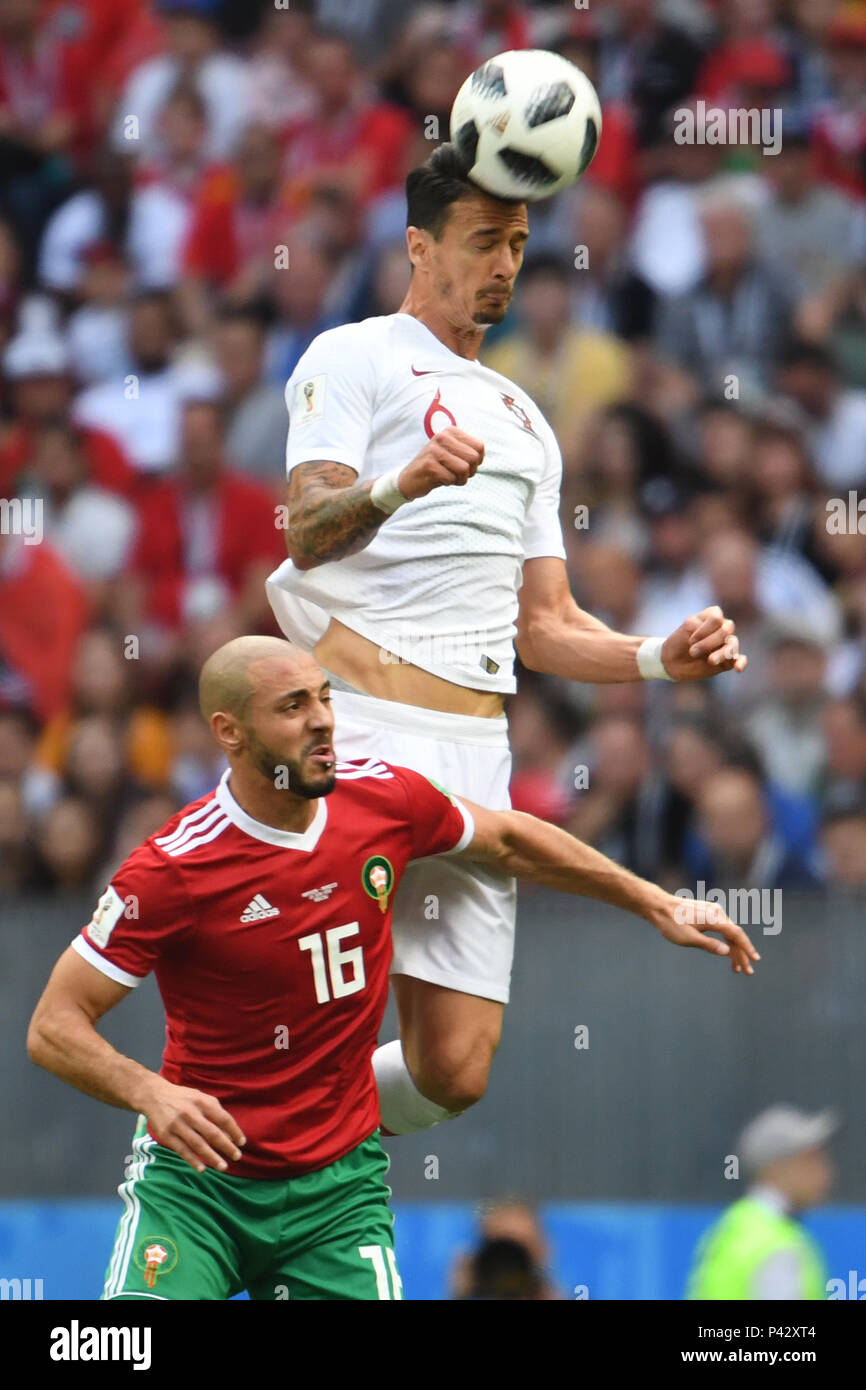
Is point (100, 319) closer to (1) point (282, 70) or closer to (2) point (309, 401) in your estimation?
(1) point (282, 70)

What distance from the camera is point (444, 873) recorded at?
5703 mm

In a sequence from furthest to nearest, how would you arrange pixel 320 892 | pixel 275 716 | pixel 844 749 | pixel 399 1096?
pixel 844 749 → pixel 399 1096 → pixel 320 892 → pixel 275 716

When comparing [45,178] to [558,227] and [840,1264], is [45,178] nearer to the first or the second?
[558,227]

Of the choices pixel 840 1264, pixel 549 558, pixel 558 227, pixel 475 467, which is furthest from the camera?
pixel 558 227

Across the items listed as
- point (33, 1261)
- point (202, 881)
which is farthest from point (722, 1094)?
point (202, 881)

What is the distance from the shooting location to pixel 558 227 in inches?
403

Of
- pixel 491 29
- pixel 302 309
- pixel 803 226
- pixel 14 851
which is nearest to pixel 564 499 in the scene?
pixel 803 226

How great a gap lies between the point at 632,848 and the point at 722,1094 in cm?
102

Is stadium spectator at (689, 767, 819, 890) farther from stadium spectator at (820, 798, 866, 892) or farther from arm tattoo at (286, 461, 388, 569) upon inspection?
arm tattoo at (286, 461, 388, 569)

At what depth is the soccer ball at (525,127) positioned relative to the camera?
5.42 m

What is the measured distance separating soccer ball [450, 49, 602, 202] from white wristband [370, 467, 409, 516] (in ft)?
2.84

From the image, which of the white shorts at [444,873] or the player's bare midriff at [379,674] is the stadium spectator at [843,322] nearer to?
the white shorts at [444,873]

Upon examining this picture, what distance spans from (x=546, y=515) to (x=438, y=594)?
51cm

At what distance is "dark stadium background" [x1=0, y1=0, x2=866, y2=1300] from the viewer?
7512 mm
